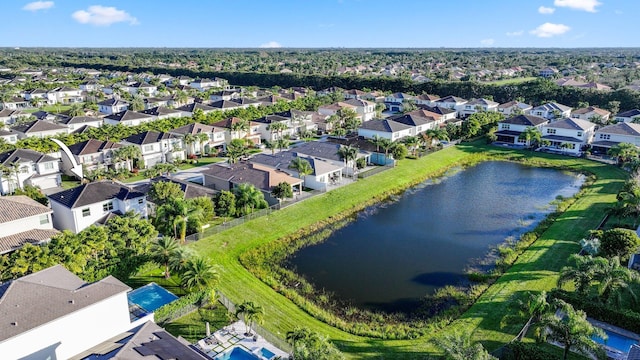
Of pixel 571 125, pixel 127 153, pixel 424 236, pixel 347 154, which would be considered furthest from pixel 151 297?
pixel 571 125

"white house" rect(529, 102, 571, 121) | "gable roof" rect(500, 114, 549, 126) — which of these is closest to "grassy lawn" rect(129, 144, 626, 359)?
"gable roof" rect(500, 114, 549, 126)

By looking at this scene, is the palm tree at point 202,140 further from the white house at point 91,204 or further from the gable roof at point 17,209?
the gable roof at point 17,209

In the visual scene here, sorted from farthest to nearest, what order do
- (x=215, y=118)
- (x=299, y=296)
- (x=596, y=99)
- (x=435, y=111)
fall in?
(x=596, y=99) < (x=435, y=111) < (x=215, y=118) < (x=299, y=296)

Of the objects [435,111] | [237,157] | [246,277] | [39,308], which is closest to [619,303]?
[246,277]

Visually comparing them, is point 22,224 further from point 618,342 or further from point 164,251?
point 618,342

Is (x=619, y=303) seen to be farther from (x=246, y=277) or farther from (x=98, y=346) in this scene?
(x=98, y=346)

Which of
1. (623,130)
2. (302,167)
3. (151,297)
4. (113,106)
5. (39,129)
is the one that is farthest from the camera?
(113,106)

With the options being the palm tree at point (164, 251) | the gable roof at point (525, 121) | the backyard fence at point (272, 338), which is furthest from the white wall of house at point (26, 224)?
the gable roof at point (525, 121)
